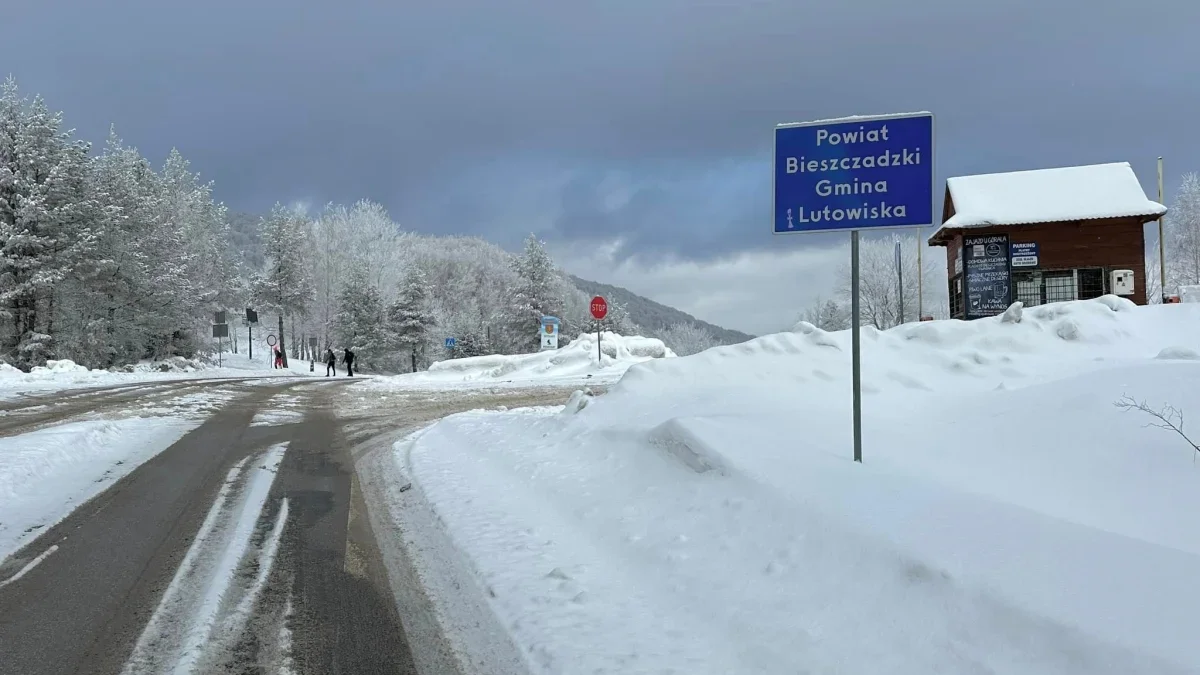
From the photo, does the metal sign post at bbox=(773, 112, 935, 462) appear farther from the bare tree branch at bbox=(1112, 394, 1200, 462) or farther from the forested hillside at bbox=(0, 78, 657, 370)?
the forested hillside at bbox=(0, 78, 657, 370)

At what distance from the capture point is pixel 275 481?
28.9ft

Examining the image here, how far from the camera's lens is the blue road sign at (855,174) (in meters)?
5.86

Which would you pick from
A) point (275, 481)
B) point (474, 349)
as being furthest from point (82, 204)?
point (275, 481)

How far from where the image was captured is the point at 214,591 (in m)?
4.94

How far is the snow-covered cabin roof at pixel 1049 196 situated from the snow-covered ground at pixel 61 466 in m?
27.2

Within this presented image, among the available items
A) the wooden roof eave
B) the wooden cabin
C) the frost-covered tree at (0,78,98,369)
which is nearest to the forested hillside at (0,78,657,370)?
the frost-covered tree at (0,78,98,369)

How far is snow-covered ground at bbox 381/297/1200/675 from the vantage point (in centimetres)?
344

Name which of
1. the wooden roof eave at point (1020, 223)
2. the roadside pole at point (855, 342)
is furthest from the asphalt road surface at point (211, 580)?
the wooden roof eave at point (1020, 223)

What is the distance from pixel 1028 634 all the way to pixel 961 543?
98cm

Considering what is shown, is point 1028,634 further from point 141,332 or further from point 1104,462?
point 141,332

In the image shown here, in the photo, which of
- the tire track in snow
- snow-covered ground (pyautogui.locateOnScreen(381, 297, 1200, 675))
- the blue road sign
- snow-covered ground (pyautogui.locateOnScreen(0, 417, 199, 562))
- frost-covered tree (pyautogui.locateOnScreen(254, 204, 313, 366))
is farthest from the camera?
frost-covered tree (pyautogui.locateOnScreen(254, 204, 313, 366))

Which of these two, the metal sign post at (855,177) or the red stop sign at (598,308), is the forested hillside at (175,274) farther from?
the metal sign post at (855,177)

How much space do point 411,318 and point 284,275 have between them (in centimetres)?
1761

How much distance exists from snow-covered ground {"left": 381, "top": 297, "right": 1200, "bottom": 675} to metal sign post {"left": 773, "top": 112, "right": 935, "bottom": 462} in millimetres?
1398
